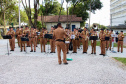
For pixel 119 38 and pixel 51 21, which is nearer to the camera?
pixel 119 38

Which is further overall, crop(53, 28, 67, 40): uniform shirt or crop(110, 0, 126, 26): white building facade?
crop(110, 0, 126, 26): white building facade

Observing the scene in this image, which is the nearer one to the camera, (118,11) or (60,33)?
(60,33)

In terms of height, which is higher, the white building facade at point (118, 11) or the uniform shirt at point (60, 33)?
Answer: the white building facade at point (118, 11)

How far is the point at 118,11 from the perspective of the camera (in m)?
91.8

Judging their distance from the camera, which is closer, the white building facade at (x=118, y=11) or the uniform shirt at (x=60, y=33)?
the uniform shirt at (x=60, y=33)

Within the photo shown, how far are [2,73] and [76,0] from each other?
21.9m

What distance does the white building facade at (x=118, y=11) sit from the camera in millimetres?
84000

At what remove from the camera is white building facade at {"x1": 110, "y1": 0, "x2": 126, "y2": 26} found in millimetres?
84000

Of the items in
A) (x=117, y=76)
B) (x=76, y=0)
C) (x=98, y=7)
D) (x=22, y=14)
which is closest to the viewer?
(x=117, y=76)

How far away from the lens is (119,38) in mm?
13633

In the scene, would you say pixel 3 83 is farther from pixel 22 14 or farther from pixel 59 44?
pixel 22 14

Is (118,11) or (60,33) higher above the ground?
(118,11)

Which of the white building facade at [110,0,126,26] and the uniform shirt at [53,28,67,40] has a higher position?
the white building facade at [110,0,126,26]

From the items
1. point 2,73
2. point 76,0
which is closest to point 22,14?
point 76,0
